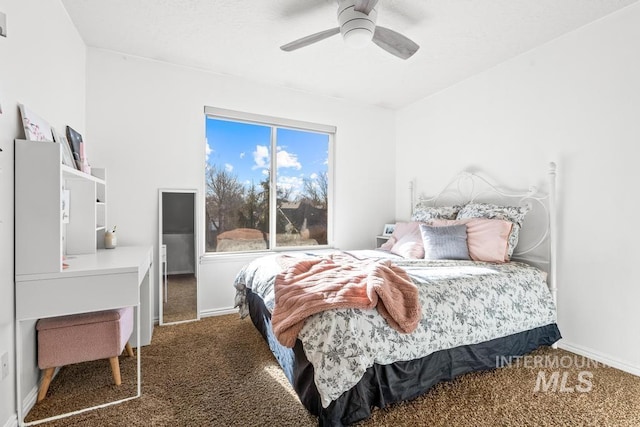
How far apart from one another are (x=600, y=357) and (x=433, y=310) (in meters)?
1.57

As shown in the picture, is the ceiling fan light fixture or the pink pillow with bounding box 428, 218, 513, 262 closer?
the ceiling fan light fixture

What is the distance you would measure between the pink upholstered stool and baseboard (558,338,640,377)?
3.26 m

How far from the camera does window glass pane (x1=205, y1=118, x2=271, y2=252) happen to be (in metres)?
3.49

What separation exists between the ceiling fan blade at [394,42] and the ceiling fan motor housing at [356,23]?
0.11 meters

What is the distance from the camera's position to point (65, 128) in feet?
7.63

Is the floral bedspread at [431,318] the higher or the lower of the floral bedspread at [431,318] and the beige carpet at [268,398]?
the higher

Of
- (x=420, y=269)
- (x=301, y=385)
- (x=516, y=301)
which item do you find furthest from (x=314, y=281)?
(x=516, y=301)

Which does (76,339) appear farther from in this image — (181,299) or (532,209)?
(532,209)

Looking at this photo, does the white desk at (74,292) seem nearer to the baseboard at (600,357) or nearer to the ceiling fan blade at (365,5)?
the ceiling fan blade at (365,5)

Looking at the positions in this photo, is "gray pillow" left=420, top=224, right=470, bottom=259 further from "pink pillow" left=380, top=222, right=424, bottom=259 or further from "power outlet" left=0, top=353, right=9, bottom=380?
"power outlet" left=0, top=353, right=9, bottom=380

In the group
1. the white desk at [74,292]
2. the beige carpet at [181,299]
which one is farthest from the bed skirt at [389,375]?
the beige carpet at [181,299]

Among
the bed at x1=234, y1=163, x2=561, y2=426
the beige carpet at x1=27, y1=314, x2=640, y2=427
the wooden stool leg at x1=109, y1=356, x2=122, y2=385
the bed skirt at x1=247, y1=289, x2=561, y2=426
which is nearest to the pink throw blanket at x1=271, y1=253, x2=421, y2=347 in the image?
the bed at x1=234, y1=163, x2=561, y2=426

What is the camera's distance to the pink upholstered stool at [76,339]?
1.76 m

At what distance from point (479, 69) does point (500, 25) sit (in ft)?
2.55
